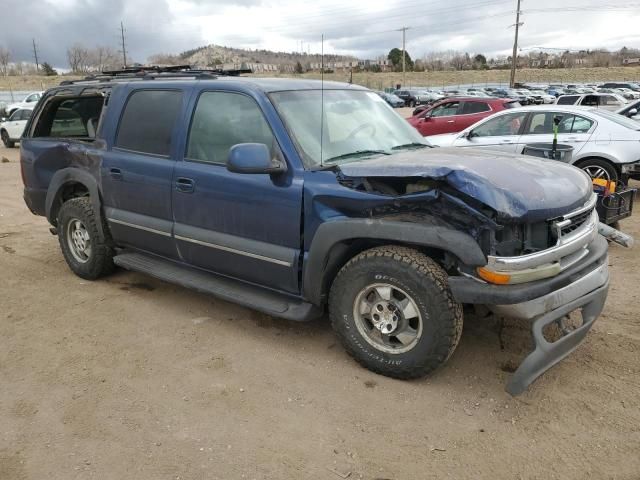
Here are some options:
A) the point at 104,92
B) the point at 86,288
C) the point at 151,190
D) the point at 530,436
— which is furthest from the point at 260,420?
the point at 104,92

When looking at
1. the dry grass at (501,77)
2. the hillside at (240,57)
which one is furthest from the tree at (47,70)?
the hillside at (240,57)

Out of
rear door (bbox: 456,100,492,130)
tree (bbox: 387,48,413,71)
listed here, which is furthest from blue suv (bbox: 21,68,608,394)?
tree (bbox: 387,48,413,71)

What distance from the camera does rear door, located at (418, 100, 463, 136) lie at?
49.1ft

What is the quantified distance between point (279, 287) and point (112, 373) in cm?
124

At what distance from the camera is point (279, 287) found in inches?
153

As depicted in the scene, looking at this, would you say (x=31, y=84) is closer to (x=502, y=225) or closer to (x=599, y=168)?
(x=599, y=168)

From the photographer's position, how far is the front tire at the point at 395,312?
315cm

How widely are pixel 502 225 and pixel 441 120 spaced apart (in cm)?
1286

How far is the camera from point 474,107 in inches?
592

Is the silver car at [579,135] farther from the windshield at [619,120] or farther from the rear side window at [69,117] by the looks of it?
the rear side window at [69,117]

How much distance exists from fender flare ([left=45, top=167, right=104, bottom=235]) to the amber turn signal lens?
3.55m

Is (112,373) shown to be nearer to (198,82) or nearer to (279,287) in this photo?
(279,287)

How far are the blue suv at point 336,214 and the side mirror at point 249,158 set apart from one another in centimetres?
1

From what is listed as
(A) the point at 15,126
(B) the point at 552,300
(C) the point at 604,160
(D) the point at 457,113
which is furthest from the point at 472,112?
(A) the point at 15,126
